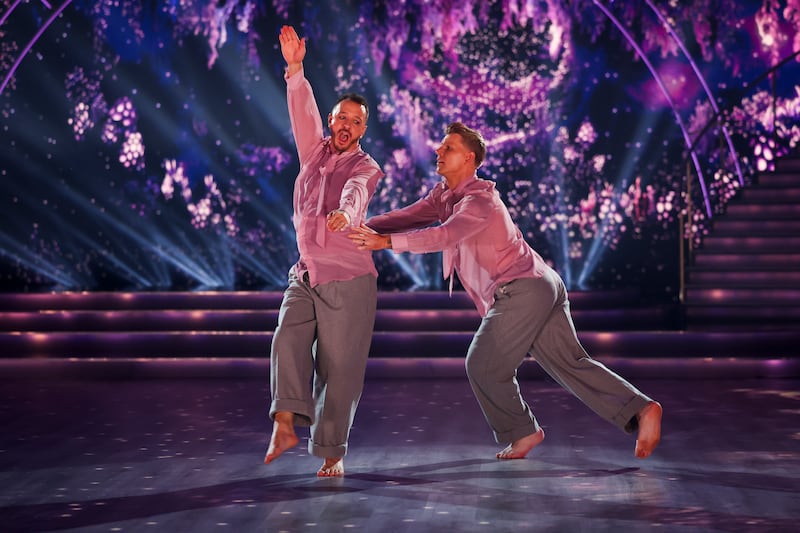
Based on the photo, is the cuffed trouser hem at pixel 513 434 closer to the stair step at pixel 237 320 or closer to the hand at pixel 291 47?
the hand at pixel 291 47

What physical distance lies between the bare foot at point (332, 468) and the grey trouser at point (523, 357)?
59 cm

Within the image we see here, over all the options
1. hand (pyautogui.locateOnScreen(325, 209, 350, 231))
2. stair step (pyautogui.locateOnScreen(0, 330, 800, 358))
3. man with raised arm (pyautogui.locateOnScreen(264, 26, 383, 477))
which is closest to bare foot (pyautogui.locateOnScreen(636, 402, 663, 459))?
man with raised arm (pyautogui.locateOnScreen(264, 26, 383, 477))

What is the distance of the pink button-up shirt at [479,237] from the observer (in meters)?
4.27

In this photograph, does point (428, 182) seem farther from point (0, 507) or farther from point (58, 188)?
point (0, 507)

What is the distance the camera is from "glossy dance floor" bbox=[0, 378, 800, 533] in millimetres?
3506

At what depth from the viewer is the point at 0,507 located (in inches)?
145

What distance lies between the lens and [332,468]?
13.6 ft

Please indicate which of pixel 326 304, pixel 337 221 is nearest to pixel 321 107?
pixel 326 304

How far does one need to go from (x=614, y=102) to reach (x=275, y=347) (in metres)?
7.65

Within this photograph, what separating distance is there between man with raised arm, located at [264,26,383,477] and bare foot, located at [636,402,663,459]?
998 mm

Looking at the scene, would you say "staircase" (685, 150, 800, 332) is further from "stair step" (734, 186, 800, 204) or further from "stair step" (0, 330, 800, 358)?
"stair step" (0, 330, 800, 358)

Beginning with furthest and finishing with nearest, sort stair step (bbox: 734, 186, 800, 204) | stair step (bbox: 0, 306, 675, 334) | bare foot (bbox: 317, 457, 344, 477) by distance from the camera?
stair step (bbox: 734, 186, 800, 204), stair step (bbox: 0, 306, 675, 334), bare foot (bbox: 317, 457, 344, 477)

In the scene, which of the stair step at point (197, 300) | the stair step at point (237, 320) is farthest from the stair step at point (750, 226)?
the stair step at point (237, 320)

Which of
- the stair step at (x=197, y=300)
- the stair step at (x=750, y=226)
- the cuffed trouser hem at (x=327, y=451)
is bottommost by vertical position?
the cuffed trouser hem at (x=327, y=451)
